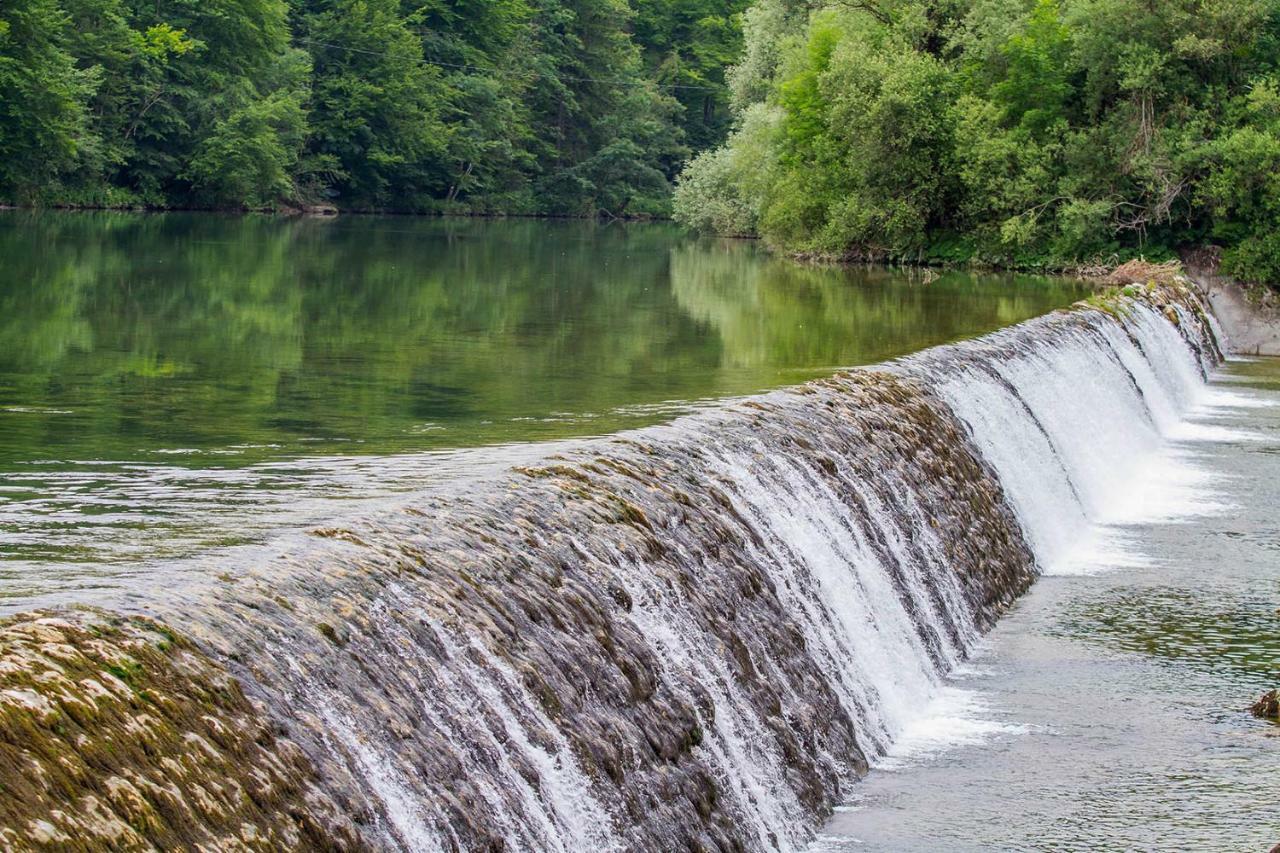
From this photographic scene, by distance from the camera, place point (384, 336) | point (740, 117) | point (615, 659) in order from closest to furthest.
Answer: point (615, 659) → point (384, 336) → point (740, 117)

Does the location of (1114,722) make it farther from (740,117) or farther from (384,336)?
(740,117)

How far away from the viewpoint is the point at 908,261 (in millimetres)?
51438

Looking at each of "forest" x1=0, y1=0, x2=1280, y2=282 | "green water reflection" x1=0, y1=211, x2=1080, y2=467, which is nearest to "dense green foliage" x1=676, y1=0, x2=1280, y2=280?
"forest" x1=0, y1=0, x2=1280, y2=282

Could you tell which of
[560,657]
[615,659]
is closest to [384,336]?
[615,659]

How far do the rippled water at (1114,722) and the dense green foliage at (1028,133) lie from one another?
89.5ft

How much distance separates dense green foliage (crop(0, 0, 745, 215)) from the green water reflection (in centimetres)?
1302

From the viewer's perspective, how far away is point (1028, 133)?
159 feet

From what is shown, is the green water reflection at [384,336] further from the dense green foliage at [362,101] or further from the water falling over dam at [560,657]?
the dense green foliage at [362,101]

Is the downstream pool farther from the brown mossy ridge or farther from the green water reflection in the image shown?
the brown mossy ridge

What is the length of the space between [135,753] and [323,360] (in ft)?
47.2

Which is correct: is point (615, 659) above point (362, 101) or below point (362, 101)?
below

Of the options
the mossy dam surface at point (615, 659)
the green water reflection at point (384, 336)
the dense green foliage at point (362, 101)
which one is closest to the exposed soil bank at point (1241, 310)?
the green water reflection at point (384, 336)

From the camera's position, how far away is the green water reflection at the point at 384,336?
14.4m

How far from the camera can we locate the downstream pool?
34.5 feet
